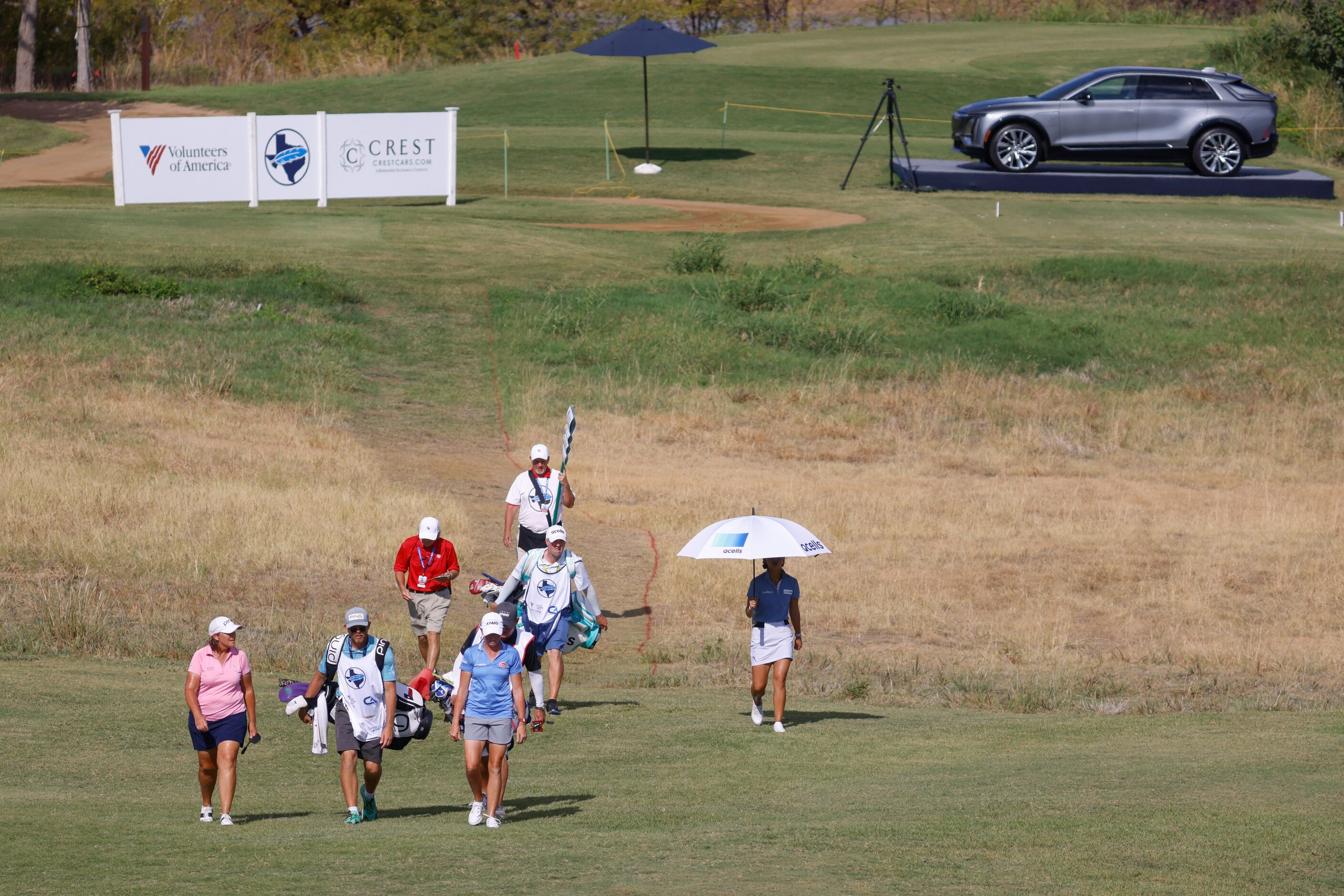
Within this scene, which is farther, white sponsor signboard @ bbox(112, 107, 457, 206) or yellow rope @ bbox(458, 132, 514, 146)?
yellow rope @ bbox(458, 132, 514, 146)

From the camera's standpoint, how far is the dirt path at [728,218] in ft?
130

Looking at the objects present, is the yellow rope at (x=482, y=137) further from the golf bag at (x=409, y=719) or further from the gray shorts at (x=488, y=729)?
the gray shorts at (x=488, y=729)

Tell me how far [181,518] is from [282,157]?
19281mm

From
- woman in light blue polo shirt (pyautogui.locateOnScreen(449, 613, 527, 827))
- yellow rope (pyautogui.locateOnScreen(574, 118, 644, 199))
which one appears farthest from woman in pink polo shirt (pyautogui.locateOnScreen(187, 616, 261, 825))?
yellow rope (pyautogui.locateOnScreen(574, 118, 644, 199))

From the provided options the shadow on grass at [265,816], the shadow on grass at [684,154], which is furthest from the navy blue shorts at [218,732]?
the shadow on grass at [684,154]

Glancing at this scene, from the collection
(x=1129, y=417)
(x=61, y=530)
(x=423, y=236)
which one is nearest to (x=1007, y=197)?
(x=1129, y=417)

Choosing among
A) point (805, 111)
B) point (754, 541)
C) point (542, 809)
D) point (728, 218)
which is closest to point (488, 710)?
point (542, 809)

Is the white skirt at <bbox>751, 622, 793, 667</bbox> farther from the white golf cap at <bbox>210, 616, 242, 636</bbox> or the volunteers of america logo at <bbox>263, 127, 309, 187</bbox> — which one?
the volunteers of america logo at <bbox>263, 127, 309, 187</bbox>

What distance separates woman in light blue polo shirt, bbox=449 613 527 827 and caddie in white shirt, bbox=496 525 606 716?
318 centimetres

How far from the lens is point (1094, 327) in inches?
1367

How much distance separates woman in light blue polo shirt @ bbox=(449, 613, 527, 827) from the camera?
404 inches

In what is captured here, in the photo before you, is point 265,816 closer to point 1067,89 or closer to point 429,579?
point 429,579

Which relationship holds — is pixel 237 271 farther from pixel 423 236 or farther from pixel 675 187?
pixel 675 187

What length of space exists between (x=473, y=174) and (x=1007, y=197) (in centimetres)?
1524
